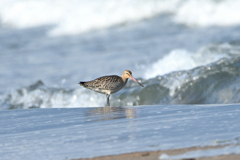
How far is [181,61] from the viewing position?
1130cm

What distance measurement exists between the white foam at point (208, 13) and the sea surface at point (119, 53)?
1.3 inches

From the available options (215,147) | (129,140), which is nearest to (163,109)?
(129,140)

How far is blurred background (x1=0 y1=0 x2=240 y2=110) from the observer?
30.6ft

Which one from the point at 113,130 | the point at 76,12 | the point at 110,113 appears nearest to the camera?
the point at 113,130

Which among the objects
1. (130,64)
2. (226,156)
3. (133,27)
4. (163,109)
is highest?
(133,27)

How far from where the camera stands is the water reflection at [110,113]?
5.61 metres

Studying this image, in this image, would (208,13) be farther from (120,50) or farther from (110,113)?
(110,113)

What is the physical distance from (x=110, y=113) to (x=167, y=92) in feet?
10.8

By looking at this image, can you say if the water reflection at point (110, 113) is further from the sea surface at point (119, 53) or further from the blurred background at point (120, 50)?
the blurred background at point (120, 50)

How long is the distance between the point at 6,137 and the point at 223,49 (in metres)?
7.48

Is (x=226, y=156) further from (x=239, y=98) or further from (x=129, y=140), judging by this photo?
(x=239, y=98)

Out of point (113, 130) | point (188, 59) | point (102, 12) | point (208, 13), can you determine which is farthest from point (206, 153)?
point (102, 12)

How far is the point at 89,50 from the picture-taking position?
1508 cm

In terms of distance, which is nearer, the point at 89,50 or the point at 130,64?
the point at 130,64
